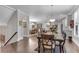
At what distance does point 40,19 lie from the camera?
3.03 metres

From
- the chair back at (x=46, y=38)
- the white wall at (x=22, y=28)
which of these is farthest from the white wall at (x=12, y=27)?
the chair back at (x=46, y=38)

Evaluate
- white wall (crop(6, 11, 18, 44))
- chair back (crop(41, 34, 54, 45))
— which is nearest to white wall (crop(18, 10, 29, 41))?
white wall (crop(6, 11, 18, 44))

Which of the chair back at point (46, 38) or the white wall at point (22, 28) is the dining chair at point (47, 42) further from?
the white wall at point (22, 28)

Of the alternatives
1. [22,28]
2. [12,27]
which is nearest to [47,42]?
[22,28]

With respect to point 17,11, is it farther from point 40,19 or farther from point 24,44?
point 24,44

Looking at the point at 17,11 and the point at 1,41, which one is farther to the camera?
the point at 1,41

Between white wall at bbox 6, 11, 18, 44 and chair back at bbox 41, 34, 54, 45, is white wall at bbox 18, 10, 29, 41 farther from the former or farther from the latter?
chair back at bbox 41, 34, 54, 45
